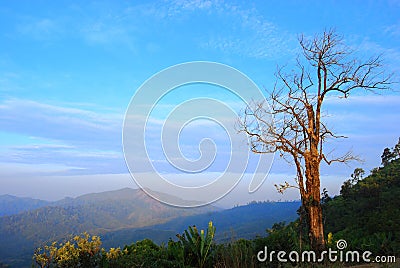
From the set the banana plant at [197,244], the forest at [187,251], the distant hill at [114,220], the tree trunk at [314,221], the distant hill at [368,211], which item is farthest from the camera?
the distant hill at [114,220]

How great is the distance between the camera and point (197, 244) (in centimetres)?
779

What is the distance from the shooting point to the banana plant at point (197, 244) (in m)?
7.63

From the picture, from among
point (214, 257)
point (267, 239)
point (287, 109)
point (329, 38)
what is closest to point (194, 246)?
point (214, 257)

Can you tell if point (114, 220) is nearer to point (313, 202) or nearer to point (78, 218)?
point (78, 218)

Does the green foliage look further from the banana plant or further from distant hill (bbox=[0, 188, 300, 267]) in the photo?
distant hill (bbox=[0, 188, 300, 267])

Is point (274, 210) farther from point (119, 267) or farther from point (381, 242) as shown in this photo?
point (119, 267)

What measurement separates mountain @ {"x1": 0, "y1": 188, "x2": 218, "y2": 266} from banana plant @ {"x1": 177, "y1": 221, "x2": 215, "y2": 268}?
180ft

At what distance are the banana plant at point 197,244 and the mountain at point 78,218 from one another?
5476 centimetres

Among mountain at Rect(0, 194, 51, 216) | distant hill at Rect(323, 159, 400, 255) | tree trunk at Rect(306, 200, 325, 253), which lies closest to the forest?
tree trunk at Rect(306, 200, 325, 253)

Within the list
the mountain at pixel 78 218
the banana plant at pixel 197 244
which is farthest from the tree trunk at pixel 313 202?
the mountain at pixel 78 218

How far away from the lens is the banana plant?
7.63m

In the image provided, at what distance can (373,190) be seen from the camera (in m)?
23.6

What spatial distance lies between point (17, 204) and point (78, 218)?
85968mm

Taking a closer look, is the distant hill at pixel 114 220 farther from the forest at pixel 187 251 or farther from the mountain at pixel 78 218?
the forest at pixel 187 251
